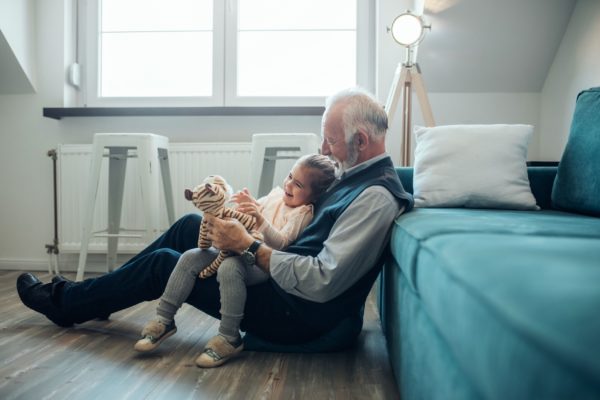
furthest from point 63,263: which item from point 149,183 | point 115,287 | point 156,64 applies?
point 115,287

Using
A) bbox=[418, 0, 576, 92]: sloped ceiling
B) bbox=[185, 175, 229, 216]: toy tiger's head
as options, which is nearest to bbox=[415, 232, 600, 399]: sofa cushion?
bbox=[185, 175, 229, 216]: toy tiger's head

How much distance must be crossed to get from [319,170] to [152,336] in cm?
76

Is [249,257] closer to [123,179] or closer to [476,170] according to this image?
[476,170]

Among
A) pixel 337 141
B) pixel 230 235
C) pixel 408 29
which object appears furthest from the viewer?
pixel 408 29

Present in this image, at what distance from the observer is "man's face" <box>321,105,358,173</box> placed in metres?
1.57

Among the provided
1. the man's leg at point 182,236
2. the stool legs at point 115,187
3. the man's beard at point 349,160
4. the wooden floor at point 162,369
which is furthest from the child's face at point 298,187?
the stool legs at point 115,187

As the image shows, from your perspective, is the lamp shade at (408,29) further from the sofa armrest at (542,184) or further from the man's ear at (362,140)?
the man's ear at (362,140)

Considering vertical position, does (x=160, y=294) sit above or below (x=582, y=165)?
below

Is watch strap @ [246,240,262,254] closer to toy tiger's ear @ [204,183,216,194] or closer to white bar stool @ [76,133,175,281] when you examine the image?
toy tiger's ear @ [204,183,216,194]

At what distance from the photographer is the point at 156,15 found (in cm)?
340

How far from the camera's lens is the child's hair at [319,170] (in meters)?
1.65

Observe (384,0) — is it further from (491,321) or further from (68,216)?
(491,321)

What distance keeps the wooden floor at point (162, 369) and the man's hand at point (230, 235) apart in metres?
0.37

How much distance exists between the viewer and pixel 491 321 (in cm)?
45
